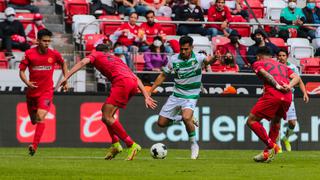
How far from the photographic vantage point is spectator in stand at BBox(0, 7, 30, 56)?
27547 millimetres

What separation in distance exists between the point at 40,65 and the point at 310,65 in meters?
10.0

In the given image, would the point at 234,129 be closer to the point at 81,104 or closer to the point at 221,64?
the point at 221,64

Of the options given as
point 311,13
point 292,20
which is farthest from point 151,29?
point 311,13

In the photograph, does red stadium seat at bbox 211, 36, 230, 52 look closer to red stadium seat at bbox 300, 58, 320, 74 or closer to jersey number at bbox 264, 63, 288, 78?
red stadium seat at bbox 300, 58, 320, 74

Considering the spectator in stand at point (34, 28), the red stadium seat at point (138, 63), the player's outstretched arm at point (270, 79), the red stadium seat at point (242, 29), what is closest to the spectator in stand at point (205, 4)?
the red stadium seat at point (242, 29)

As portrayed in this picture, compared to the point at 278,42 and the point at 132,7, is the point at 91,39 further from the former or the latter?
the point at 278,42

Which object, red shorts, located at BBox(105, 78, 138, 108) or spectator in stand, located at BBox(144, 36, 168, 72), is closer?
red shorts, located at BBox(105, 78, 138, 108)

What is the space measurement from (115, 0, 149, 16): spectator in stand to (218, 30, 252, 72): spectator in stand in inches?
116

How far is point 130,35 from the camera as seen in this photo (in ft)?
92.7

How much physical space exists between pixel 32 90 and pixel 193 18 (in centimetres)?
974

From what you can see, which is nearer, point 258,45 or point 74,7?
point 258,45

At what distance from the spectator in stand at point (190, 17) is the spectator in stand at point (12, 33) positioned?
15.6ft

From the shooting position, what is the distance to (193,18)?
30.4 metres

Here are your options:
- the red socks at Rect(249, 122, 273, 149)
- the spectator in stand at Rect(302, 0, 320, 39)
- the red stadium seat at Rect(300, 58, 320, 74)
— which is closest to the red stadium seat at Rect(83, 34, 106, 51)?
the red stadium seat at Rect(300, 58, 320, 74)
